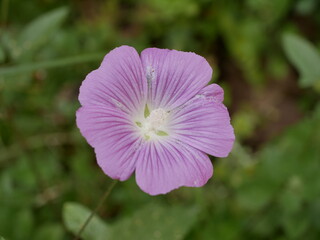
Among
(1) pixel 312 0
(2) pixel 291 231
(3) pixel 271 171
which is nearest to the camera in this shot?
(2) pixel 291 231

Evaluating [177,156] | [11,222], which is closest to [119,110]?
[177,156]

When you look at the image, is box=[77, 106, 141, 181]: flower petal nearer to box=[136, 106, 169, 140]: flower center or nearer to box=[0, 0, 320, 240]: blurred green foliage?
box=[136, 106, 169, 140]: flower center

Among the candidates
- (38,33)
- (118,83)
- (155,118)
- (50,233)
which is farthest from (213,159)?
(118,83)

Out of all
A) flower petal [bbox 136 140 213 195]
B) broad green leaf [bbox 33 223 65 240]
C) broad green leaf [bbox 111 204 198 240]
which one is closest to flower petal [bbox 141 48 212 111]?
flower petal [bbox 136 140 213 195]

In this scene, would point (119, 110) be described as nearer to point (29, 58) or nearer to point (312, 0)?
point (29, 58)

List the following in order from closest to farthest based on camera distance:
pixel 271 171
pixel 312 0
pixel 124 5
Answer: pixel 271 171
pixel 312 0
pixel 124 5

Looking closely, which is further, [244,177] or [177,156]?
[244,177]

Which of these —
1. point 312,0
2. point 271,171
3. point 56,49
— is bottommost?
point 271,171
